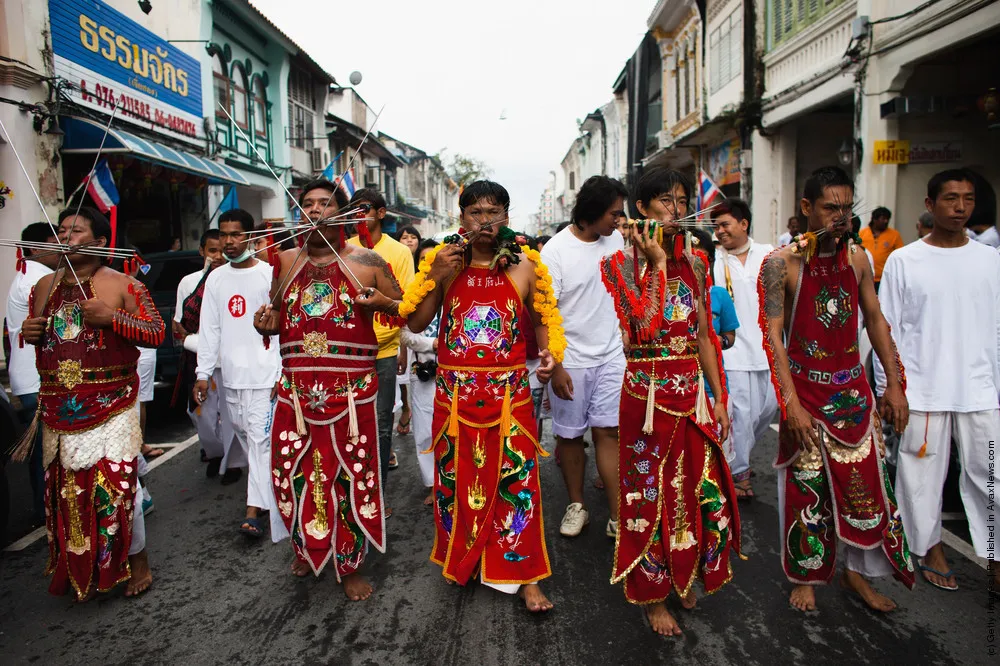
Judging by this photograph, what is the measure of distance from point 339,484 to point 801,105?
39.8ft

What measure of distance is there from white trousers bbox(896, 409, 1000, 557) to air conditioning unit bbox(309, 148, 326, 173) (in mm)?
22729

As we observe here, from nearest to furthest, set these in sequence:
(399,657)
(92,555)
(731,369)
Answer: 1. (399,657)
2. (92,555)
3. (731,369)

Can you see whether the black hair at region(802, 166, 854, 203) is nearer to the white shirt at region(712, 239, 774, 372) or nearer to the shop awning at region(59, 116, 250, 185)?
the white shirt at region(712, 239, 774, 372)

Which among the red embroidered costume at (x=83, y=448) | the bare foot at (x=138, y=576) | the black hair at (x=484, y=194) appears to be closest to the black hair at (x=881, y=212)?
the black hair at (x=484, y=194)

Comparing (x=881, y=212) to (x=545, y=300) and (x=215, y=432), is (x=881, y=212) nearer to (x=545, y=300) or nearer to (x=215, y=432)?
(x=545, y=300)

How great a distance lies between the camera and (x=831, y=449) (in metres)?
3.26

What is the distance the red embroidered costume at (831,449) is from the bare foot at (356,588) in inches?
86.3

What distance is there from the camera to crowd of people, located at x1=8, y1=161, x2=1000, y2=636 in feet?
10.5

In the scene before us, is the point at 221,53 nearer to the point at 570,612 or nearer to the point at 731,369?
the point at 731,369

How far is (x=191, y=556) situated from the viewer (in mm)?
4188

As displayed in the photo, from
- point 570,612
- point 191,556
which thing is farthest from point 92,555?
point 570,612

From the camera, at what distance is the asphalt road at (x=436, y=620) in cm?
301

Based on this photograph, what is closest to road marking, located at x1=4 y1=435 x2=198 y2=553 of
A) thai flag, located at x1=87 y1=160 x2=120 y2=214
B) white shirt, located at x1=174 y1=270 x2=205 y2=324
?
white shirt, located at x1=174 y1=270 x2=205 y2=324

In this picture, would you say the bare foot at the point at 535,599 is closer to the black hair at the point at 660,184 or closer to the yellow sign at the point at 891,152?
the black hair at the point at 660,184
